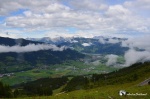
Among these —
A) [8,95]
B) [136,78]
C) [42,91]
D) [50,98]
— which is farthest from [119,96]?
[136,78]

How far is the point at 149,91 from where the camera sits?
236 ft

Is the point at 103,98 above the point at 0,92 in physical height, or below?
above

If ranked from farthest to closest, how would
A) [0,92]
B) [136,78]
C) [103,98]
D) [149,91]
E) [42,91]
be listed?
1. [136,78]
2. [42,91]
3. [0,92]
4. [149,91]
5. [103,98]

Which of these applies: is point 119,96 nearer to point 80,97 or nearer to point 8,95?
point 80,97

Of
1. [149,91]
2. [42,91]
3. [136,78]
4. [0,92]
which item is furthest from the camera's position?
[136,78]

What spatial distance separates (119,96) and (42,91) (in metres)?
113

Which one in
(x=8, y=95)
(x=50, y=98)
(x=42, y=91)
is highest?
(x=50, y=98)

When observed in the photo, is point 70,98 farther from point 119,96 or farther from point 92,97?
point 119,96

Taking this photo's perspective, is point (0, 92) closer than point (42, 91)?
Yes

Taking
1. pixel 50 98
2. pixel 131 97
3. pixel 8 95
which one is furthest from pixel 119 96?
pixel 8 95

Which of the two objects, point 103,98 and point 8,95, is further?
point 8,95

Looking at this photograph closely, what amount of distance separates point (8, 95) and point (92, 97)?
2256 inches

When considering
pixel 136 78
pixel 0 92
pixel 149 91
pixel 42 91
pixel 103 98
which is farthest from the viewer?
pixel 136 78

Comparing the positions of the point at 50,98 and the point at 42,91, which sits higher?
the point at 50,98
